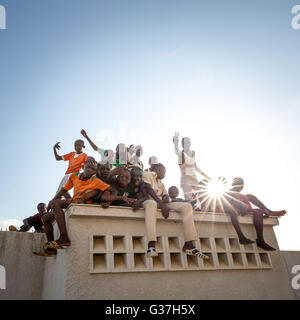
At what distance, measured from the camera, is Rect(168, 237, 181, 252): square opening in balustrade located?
4.17 meters

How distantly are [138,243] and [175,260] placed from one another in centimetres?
65

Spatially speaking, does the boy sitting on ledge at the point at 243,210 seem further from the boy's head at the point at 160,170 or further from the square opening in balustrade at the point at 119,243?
the square opening in balustrade at the point at 119,243

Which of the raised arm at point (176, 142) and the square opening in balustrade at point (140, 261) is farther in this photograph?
the raised arm at point (176, 142)

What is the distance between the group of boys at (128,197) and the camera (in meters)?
3.93

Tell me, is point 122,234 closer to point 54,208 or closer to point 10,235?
point 54,208

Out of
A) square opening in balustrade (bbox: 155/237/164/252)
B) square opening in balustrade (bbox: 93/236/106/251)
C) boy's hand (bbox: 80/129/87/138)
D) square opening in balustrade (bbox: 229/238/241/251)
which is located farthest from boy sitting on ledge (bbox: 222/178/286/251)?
boy's hand (bbox: 80/129/87/138)

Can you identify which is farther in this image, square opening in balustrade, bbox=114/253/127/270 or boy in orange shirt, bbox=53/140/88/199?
boy in orange shirt, bbox=53/140/88/199

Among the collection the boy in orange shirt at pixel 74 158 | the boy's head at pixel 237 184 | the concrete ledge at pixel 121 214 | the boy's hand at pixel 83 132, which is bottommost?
the concrete ledge at pixel 121 214

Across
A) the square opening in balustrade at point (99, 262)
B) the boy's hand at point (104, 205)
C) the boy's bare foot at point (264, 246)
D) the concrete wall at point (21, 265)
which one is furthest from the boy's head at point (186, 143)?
the concrete wall at point (21, 265)

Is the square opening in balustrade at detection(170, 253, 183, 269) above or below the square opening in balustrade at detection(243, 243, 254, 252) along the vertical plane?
below

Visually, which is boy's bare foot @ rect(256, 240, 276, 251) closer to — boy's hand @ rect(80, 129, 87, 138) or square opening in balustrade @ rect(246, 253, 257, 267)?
square opening in balustrade @ rect(246, 253, 257, 267)

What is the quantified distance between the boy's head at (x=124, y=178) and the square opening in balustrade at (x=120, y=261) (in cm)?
117

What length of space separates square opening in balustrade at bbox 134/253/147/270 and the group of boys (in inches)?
9.2
